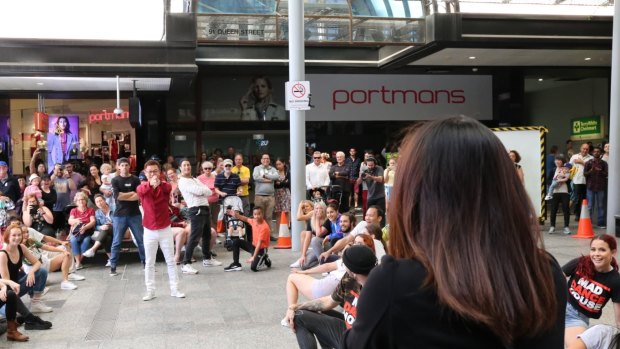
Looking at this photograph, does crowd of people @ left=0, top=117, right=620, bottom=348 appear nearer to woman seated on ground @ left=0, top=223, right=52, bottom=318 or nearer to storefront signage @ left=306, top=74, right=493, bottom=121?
woman seated on ground @ left=0, top=223, right=52, bottom=318

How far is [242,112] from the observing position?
19.5m

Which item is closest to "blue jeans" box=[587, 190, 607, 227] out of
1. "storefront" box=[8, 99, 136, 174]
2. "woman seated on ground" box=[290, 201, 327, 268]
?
"woman seated on ground" box=[290, 201, 327, 268]

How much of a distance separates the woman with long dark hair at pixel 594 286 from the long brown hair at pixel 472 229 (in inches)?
155

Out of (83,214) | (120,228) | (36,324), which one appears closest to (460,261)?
(36,324)

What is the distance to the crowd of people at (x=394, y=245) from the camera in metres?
1.37

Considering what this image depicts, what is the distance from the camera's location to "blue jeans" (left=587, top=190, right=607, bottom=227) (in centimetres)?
1439

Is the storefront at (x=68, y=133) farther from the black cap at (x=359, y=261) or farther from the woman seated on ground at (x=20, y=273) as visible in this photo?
the black cap at (x=359, y=261)

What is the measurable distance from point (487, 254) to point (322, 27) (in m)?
14.2

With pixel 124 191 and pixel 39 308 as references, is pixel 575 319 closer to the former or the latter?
pixel 39 308

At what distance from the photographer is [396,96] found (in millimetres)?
20328

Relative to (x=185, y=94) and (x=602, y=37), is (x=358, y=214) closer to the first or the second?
(x=185, y=94)

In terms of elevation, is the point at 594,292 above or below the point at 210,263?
above

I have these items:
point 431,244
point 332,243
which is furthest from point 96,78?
point 431,244

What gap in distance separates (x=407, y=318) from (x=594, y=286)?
4.37m
